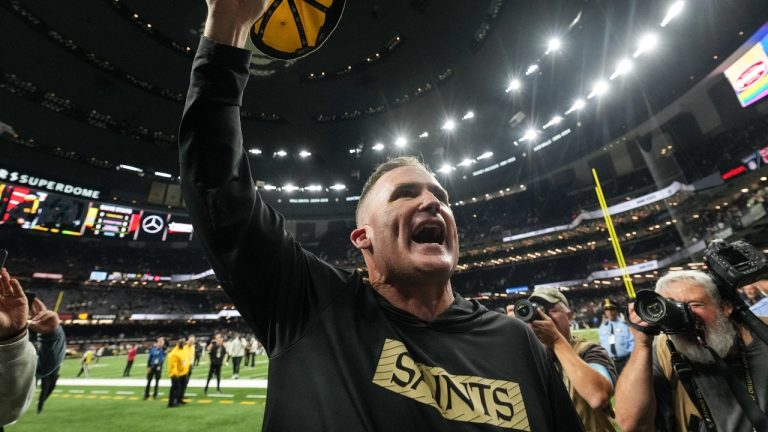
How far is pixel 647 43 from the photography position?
2242cm

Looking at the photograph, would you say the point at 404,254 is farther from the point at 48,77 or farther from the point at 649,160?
the point at 649,160

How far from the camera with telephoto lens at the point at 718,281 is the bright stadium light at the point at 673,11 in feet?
82.8

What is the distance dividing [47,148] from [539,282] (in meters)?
51.5

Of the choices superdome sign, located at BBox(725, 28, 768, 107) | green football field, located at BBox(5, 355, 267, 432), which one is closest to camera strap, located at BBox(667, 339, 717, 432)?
green football field, located at BBox(5, 355, 267, 432)

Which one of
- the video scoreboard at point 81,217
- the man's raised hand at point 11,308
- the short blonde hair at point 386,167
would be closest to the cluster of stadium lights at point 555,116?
the video scoreboard at point 81,217

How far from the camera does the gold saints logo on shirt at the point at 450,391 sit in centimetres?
117

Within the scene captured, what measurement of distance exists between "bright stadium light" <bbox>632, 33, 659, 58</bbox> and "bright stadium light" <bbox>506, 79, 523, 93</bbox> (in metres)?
7.71

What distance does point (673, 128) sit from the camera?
29281mm

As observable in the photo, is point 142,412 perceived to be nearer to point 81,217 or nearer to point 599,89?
point 599,89

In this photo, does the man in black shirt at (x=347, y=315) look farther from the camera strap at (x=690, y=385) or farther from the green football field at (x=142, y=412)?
the green football field at (x=142, y=412)

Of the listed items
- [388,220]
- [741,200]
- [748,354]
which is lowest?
[748,354]

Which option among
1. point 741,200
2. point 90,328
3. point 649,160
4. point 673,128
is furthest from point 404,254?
point 90,328

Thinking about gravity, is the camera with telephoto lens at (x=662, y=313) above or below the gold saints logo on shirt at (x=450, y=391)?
above

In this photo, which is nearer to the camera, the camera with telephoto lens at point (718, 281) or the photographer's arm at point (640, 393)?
the camera with telephoto lens at point (718, 281)
